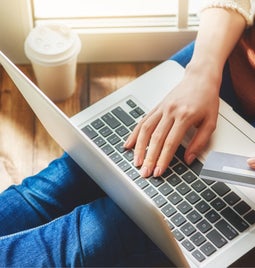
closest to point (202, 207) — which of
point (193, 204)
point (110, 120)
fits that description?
point (193, 204)

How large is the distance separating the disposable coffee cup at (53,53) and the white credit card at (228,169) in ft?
1.95

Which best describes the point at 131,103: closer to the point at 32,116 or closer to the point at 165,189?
the point at 165,189

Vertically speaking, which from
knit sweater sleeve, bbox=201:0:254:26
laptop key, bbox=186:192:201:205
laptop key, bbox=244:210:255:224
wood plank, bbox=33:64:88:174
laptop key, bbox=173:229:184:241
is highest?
A: knit sweater sleeve, bbox=201:0:254:26

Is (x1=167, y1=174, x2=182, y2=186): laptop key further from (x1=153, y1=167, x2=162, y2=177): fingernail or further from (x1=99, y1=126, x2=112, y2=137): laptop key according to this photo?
(x1=99, y1=126, x2=112, y2=137): laptop key

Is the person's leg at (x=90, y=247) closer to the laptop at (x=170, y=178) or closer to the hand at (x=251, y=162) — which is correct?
the laptop at (x=170, y=178)

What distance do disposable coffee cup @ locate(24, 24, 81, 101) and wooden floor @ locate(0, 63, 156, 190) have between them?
3.1 inches

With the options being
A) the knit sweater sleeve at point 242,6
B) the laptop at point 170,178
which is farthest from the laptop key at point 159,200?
the knit sweater sleeve at point 242,6

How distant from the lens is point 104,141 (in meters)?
0.98

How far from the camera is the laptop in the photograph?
759mm

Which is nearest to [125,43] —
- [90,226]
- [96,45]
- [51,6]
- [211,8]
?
[96,45]

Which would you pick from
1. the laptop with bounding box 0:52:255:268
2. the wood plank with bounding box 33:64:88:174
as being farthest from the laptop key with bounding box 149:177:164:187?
the wood plank with bounding box 33:64:88:174

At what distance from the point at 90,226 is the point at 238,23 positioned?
0.44 meters

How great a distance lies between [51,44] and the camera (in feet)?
4.53

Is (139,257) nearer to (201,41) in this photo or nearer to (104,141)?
(104,141)
